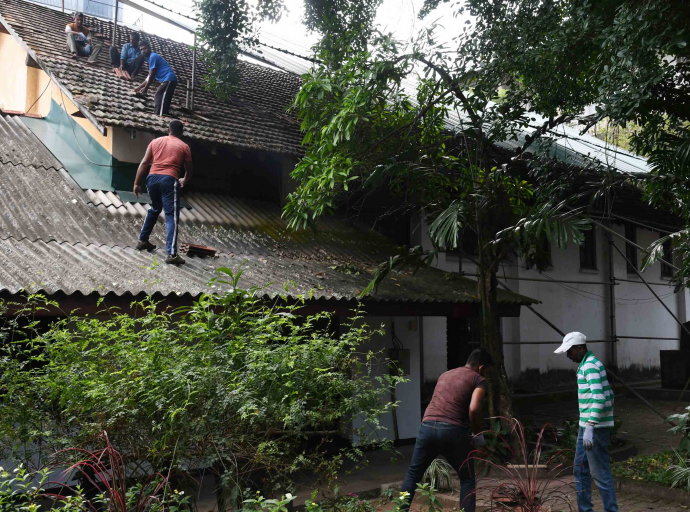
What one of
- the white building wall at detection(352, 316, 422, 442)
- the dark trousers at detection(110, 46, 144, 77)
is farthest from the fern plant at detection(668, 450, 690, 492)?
the dark trousers at detection(110, 46, 144, 77)

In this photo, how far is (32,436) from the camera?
4219 millimetres

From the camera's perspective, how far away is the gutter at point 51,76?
10070 millimetres

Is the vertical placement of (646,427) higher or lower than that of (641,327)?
lower

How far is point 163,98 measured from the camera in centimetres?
1116

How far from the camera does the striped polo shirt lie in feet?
19.4

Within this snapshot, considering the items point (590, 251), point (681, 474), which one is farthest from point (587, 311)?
point (681, 474)

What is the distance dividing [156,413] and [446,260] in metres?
10.4

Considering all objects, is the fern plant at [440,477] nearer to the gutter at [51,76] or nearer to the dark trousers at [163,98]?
the gutter at [51,76]

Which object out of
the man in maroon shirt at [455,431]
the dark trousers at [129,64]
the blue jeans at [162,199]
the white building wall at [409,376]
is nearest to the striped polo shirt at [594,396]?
the man in maroon shirt at [455,431]

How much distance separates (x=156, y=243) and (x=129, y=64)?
4839 mm

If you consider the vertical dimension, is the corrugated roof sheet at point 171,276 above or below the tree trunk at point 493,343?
above

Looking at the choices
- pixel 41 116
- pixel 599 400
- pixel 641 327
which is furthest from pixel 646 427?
pixel 41 116

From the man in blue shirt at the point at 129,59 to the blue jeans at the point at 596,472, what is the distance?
9844 mm

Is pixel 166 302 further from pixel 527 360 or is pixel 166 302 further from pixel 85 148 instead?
pixel 527 360
